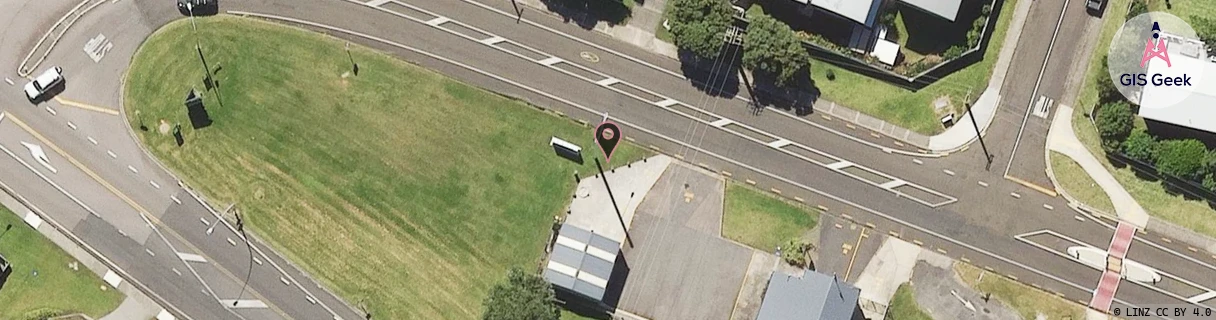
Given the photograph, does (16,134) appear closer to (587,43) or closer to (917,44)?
(587,43)

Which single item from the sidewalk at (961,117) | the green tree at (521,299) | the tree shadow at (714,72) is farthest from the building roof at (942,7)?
the green tree at (521,299)

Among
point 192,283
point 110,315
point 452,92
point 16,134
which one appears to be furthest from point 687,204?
point 16,134

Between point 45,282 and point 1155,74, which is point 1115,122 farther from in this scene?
point 45,282

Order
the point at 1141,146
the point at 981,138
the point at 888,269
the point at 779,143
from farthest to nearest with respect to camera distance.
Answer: the point at 779,143 → the point at 888,269 → the point at 981,138 → the point at 1141,146

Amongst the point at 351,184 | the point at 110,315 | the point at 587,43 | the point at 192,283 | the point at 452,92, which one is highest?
the point at 587,43

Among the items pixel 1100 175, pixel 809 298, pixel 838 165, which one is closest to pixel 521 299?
pixel 809 298

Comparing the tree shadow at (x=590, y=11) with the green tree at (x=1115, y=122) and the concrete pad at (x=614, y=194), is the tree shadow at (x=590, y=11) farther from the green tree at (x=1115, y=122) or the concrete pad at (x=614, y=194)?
the green tree at (x=1115, y=122)

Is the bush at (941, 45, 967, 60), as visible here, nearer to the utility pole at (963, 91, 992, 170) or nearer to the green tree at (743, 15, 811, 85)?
the utility pole at (963, 91, 992, 170)

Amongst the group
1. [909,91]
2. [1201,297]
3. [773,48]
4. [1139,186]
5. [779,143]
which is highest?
[773,48]
